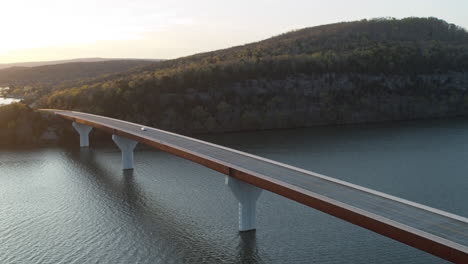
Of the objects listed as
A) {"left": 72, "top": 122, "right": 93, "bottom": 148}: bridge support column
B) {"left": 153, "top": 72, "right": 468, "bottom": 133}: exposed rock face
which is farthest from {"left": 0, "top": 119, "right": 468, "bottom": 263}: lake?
{"left": 153, "top": 72, "right": 468, "bottom": 133}: exposed rock face

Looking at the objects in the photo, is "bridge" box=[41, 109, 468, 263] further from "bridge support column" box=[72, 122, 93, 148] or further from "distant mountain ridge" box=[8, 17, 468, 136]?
"distant mountain ridge" box=[8, 17, 468, 136]

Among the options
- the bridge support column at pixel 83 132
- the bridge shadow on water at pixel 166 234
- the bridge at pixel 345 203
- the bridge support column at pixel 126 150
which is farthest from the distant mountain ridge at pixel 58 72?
the bridge at pixel 345 203

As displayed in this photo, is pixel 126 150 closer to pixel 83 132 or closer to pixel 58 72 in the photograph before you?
pixel 83 132

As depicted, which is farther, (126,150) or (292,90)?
(292,90)

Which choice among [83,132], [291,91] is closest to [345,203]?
[83,132]

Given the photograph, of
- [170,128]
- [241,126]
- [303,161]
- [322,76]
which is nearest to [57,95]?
[170,128]

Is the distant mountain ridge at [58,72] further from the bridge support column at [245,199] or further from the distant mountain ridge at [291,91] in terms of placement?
the bridge support column at [245,199]
